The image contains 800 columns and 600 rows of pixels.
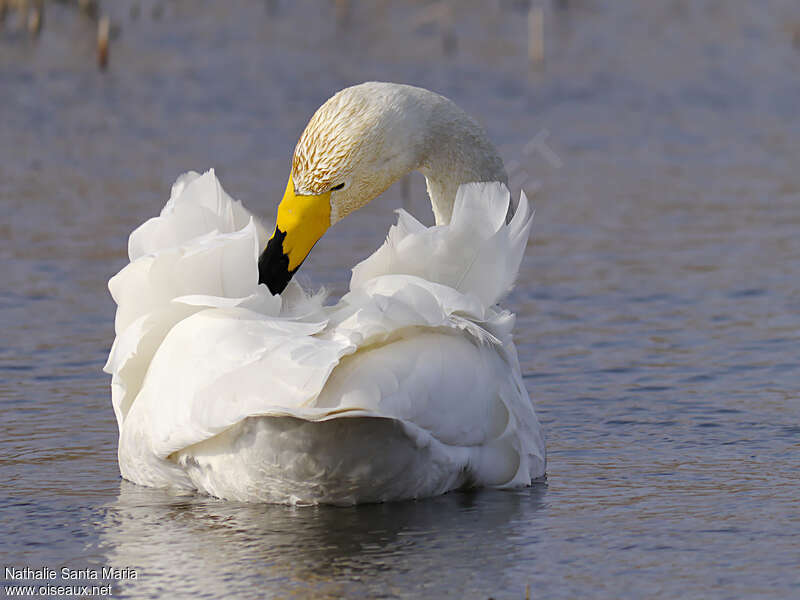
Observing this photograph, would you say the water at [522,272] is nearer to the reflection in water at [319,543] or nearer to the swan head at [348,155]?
the reflection in water at [319,543]

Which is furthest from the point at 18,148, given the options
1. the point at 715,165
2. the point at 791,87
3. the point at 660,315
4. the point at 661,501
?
the point at 661,501

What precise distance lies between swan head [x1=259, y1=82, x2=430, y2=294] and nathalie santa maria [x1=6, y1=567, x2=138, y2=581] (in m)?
1.30

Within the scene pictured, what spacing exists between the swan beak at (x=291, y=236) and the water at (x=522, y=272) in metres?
0.82

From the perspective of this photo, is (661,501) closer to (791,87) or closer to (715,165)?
(715,165)

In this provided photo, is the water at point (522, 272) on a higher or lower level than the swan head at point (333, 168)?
lower

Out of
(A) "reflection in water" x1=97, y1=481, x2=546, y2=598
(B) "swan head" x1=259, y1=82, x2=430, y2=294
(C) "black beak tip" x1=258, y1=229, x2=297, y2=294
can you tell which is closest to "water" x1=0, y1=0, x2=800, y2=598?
(A) "reflection in water" x1=97, y1=481, x2=546, y2=598

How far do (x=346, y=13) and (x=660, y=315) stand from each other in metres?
11.2

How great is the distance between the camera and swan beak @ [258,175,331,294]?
17.8 ft

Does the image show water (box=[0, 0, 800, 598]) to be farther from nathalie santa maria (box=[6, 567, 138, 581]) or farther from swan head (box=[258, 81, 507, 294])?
swan head (box=[258, 81, 507, 294])

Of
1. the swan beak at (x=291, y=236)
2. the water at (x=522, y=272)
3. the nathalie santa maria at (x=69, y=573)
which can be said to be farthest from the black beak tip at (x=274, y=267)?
the nathalie santa maria at (x=69, y=573)

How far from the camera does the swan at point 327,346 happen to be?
14.8 feet

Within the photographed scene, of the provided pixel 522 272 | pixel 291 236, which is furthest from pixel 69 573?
pixel 522 272

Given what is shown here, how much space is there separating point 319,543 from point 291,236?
1256mm

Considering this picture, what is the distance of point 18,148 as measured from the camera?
12.0 metres
